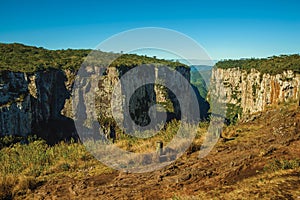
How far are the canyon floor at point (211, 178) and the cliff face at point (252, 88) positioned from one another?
30.9 m

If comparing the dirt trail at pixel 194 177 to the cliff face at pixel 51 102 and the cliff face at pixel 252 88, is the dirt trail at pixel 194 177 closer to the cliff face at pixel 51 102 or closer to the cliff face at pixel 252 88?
the cliff face at pixel 51 102

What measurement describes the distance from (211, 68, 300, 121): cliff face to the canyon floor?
1217 inches

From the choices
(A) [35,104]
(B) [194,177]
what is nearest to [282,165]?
(B) [194,177]

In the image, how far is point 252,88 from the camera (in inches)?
3061

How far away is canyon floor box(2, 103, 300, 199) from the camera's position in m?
5.71

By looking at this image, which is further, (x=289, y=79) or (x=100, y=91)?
(x=289, y=79)

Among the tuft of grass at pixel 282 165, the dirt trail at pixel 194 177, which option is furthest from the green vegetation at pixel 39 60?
the tuft of grass at pixel 282 165

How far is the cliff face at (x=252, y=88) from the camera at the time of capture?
54.4m

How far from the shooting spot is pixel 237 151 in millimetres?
9023

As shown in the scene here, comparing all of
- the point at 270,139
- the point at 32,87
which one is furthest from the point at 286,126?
the point at 32,87

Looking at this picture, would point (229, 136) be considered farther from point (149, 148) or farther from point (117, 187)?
point (117, 187)

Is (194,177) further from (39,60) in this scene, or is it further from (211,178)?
(39,60)

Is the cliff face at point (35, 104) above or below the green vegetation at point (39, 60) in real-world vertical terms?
below

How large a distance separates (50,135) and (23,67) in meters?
10.9
